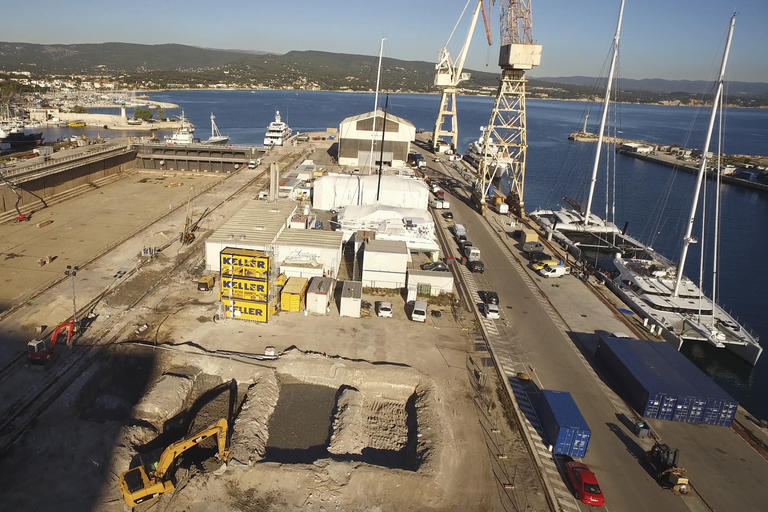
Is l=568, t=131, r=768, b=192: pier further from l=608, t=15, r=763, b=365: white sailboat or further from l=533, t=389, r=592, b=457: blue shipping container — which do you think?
l=533, t=389, r=592, b=457: blue shipping container

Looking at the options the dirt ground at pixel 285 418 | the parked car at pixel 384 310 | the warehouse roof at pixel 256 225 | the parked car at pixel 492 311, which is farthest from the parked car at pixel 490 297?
the warehouse roof at pixel 256 225

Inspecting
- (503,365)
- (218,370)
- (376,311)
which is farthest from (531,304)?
(218,370)

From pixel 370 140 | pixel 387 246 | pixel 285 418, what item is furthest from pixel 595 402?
pixel 370 140

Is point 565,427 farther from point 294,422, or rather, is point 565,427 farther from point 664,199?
point 664,199

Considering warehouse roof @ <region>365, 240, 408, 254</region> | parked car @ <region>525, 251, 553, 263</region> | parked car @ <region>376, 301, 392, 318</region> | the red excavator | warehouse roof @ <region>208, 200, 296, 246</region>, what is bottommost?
the red excavator

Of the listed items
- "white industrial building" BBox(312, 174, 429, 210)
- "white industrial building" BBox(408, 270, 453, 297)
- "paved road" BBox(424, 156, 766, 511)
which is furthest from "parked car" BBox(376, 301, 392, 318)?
"white industrial building" BBox(312, 174, 429, 210)

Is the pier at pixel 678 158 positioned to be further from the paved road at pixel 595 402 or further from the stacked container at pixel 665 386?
the stacked container at pixel 665 386
